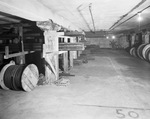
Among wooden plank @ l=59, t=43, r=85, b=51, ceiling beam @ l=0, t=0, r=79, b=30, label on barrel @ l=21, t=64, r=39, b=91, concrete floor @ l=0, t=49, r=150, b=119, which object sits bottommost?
concrete floor @ l=0, t=49, r=150, b=119

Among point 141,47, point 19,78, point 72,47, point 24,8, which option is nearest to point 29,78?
point 19,78

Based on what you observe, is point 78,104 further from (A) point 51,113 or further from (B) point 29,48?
(B) point 29,48

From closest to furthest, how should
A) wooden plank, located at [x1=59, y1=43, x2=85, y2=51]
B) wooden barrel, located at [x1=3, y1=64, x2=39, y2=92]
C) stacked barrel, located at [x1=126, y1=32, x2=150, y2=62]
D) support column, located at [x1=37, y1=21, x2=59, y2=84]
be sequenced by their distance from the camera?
support column, located at [x1=37, y1=21, x2=59, y2=84] < wooden barrel, located at [x1=3, y1=64, x2=39, y2=92] < wooden plank, located at [x1=59, y1=43, x2=85, y2=51] < stacked barrel, located at [x1=126, y1=32, x2=150, y2=62]

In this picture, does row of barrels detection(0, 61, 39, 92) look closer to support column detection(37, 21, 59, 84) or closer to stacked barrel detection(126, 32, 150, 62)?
support column detection(37, 21, 59, 84)

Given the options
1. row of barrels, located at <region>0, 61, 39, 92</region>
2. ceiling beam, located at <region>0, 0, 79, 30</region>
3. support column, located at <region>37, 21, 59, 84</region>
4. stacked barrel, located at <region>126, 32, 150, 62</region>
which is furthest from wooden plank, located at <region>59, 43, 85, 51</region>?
stacked barrel, located at <region>126, 32, 150, 62</region>

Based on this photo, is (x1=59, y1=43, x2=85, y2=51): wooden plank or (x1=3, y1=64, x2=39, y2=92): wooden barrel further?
(x1=59, y1=43, x2=85, y2=51): wooden plank

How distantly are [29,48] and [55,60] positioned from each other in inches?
39.3

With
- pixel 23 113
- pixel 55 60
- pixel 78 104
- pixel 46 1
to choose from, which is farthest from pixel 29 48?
pixel 78 104

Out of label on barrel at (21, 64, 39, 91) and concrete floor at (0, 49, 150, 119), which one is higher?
label on barrel at (21, 64, 39, 91)

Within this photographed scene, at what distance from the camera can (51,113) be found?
8.20ft

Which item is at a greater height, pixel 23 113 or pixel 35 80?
pixel 35 80

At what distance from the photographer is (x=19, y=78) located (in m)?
3.31

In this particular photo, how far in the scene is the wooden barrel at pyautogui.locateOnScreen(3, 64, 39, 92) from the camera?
332 centimetres

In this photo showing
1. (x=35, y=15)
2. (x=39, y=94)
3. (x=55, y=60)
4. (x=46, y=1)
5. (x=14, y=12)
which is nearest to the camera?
(x=14, y=12)
